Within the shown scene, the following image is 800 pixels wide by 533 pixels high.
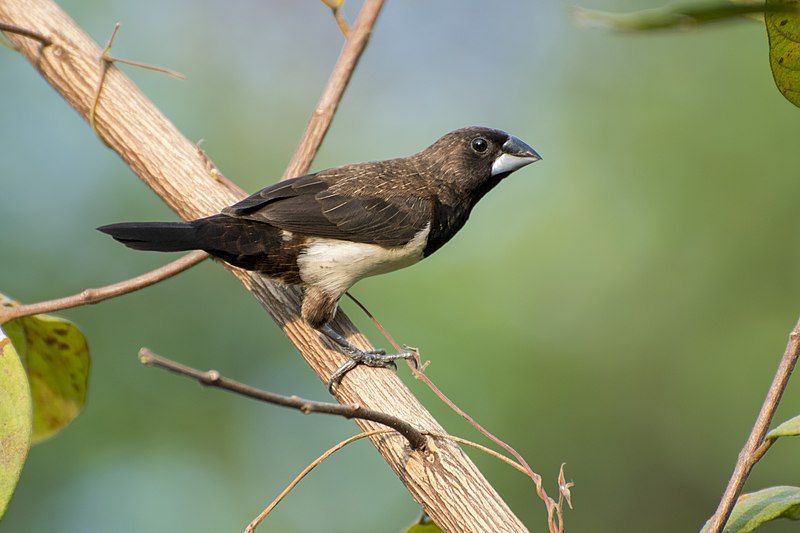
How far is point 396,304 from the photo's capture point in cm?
579

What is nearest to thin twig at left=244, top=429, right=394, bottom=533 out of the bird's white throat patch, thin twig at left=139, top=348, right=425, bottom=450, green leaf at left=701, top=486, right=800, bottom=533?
thin twig at left=139, top=348, right=425, bottom=450

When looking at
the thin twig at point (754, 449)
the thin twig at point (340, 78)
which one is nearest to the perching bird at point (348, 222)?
the thin twig at point (340, 78)

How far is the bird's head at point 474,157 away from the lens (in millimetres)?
3564

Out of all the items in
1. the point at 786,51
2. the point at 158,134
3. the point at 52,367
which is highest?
the point at 786,51

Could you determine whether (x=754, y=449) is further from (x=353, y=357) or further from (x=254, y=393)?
Result: (x=353, y=357)

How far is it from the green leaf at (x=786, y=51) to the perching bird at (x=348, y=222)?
153 cm

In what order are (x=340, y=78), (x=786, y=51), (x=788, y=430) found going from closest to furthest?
1. (x=786, y=51)
2. (x=788, y=430)
3. (x=340, y=78)

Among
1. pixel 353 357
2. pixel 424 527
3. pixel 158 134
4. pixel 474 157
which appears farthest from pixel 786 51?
pixel 474 157

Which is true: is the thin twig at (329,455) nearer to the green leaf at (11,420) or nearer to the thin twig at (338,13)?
the green leaf at (11,420)

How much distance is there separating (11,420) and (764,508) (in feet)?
5.76

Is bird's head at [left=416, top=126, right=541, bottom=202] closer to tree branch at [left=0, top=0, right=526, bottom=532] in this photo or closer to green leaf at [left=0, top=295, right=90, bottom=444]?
tree branch at [left=0, top=0, right=526, bottom=532]

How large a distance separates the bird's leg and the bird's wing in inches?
17.5

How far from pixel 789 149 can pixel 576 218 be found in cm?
157

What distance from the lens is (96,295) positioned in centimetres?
254
